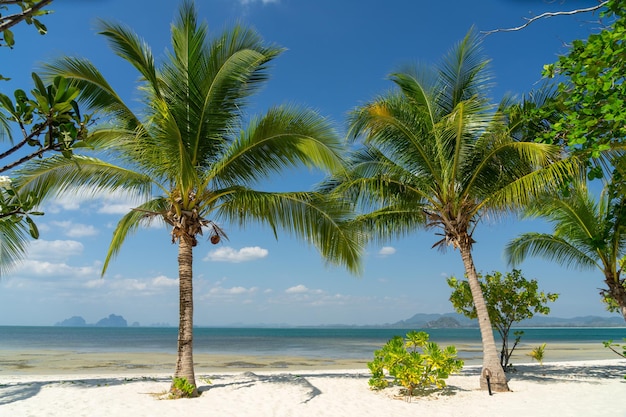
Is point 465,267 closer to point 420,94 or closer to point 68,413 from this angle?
point 420,94

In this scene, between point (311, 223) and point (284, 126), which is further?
point (311, 223)

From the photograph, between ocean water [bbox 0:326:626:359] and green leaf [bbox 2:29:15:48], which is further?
ocean water [bbox 0:326:626:359]

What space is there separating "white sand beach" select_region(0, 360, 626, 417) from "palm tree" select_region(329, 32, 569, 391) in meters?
1.05

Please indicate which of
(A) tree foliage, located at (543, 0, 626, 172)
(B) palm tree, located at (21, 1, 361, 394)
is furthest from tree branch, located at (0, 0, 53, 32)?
(B) palm tree, located at (21, 1, 361, 394)

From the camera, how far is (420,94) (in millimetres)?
10539

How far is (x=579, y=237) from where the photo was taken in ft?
38.8

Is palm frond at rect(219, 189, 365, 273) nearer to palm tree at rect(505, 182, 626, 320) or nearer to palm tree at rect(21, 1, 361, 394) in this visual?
palm tree at rect(21, 1, 361, 394)

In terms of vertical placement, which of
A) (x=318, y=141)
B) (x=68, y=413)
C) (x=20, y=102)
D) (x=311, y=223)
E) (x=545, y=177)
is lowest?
(x=68, y=413)

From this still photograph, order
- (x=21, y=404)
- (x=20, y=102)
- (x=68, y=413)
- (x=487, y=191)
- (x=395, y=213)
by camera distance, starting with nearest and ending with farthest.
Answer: (x=20, y=102)
(x=68, y=413)
(x=21, y=404)
(x=487, y=191)
(x=395, y=213)

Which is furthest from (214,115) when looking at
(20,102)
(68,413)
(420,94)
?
(20,102)

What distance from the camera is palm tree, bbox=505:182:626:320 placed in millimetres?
10961

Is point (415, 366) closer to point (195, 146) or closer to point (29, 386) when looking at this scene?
point (195, 146)

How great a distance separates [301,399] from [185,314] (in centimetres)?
281

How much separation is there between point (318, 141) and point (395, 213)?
355cm
